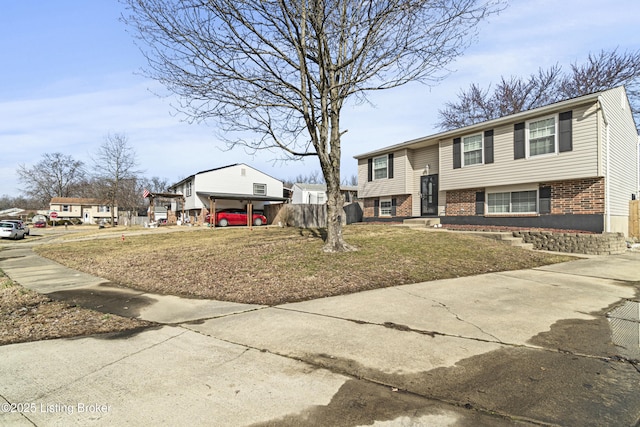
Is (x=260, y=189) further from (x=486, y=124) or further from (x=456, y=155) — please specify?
(x=486, y=124)

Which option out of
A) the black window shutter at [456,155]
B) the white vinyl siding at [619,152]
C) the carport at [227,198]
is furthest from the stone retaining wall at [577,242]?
the carport at [227,198]

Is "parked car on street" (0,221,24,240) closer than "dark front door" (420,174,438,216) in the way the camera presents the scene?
No

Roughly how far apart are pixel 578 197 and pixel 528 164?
224 cm

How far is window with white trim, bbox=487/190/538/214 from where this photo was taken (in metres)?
13.9

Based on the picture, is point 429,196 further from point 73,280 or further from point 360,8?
point 73,280

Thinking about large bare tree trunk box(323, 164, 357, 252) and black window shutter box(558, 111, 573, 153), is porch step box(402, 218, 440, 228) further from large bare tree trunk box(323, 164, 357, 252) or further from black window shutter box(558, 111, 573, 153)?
large bare tree trunk box(323, 164, 357, 252)

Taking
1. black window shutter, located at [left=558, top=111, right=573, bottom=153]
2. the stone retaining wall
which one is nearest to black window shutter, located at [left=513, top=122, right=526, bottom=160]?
black window shutter, located at [left=558, top=111, right=573, bottom=153]

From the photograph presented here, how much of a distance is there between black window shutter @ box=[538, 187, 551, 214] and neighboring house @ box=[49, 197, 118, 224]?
6919cm

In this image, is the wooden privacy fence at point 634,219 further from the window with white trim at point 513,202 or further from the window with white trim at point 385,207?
the window with white trim at point 385,207

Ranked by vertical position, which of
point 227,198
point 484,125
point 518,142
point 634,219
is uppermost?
point 484,125

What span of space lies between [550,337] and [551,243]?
33.1 feet

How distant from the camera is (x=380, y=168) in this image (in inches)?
830

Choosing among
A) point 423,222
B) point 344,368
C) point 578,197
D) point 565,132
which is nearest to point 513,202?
point 578,197

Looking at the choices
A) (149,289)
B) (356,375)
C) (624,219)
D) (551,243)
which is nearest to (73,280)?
(149,289)
